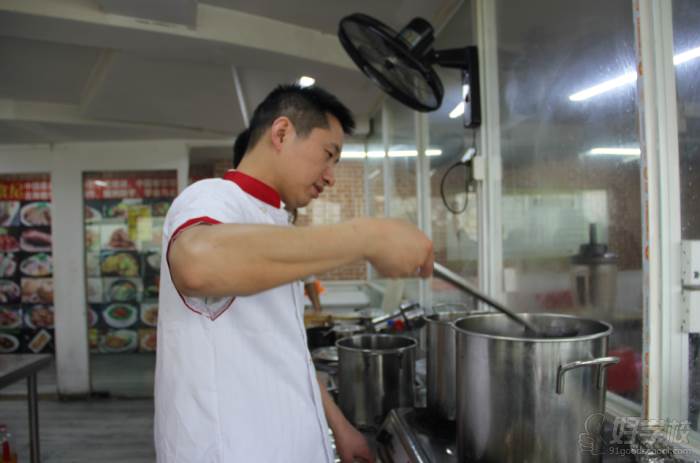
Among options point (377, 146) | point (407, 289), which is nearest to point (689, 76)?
point (407, 289)

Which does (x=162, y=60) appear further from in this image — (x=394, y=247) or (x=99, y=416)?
(x=99, y=416)

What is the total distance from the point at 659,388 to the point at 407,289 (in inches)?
102

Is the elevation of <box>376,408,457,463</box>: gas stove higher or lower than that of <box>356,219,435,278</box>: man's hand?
lower

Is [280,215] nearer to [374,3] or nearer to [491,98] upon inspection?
[491,98]

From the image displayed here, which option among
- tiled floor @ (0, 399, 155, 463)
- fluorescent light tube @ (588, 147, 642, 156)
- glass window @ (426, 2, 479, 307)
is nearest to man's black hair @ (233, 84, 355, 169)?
fluorescent light tube @ (588, 147, 642, 156)

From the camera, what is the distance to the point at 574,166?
1396 millimetres

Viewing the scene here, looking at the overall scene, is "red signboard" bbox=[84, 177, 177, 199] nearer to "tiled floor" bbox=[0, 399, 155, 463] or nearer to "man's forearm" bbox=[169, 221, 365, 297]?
"tiled floor" bbox=[0, 399, 155, 463]

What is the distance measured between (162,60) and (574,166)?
253cm

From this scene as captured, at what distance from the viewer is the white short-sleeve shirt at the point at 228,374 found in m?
0.92

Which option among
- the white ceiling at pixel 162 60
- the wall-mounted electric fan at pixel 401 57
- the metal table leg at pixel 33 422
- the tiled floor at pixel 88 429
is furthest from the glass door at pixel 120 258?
the wall-mounted electric fan at pixel 401 57

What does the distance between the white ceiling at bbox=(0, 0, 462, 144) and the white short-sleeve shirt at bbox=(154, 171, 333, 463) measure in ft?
5.66

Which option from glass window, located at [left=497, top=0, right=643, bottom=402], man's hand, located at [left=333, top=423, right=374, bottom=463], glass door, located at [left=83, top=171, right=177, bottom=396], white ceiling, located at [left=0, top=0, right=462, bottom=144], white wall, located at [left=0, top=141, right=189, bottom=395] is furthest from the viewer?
glass door, located at [left=83, top=171, right=177, bottom=396]

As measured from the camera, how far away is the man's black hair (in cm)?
112

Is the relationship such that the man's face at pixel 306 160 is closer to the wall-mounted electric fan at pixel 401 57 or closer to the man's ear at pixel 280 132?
the man's ear at pixel 280 132
